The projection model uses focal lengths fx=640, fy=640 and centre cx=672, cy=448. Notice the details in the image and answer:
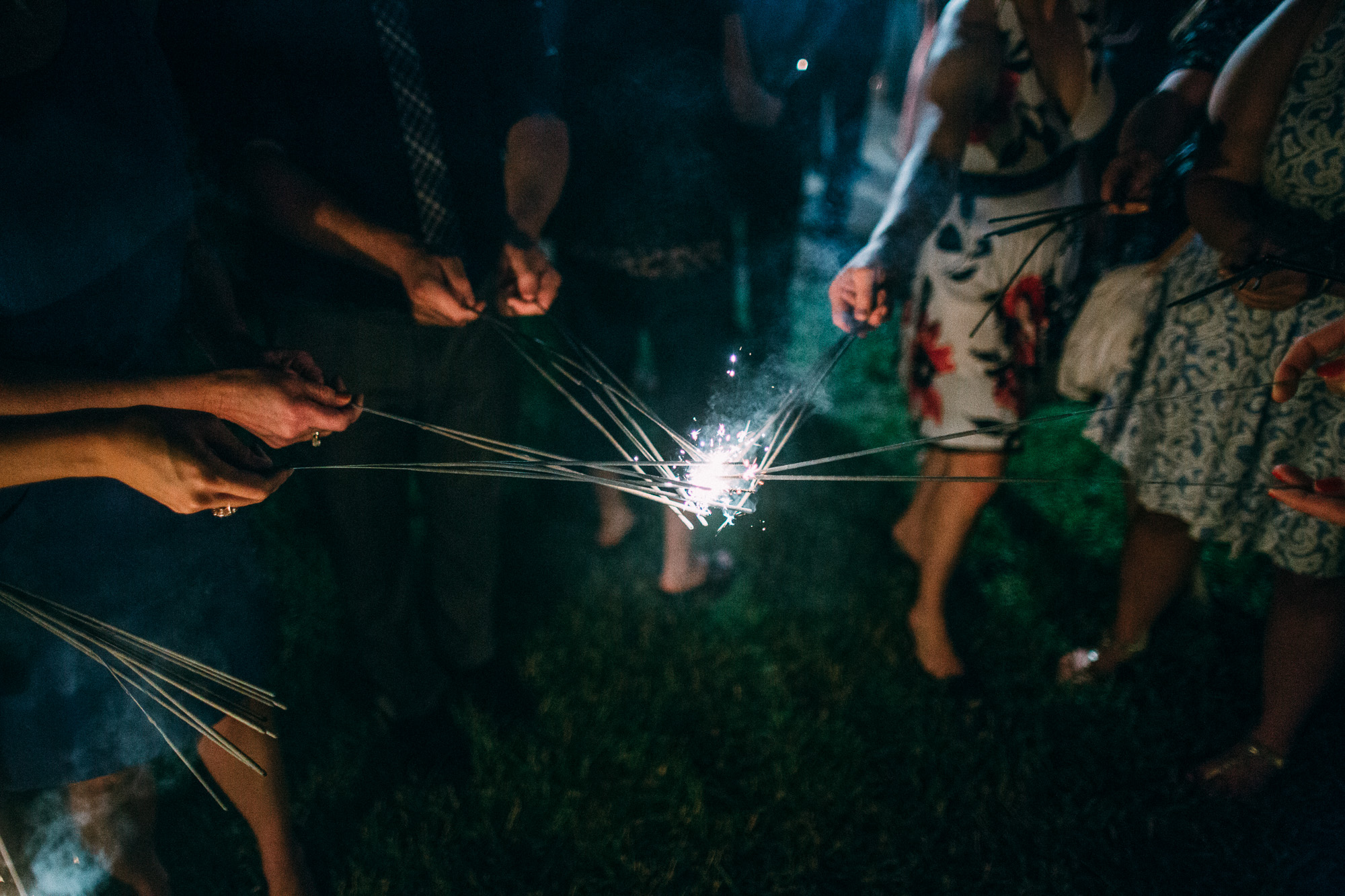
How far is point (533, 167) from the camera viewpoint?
7.27ft

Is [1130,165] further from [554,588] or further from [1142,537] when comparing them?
[554,588]

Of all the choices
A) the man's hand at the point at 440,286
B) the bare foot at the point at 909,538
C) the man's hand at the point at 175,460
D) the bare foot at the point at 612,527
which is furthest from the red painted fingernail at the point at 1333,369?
the bare foot at the point at 612,527

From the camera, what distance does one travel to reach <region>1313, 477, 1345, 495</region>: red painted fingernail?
5.06 ft

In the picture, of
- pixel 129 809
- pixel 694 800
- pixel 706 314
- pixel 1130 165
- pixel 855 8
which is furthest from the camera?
pixel 855 8

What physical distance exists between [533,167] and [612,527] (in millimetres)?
1997

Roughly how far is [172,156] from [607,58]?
152cm

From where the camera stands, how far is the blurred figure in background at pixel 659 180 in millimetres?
2416

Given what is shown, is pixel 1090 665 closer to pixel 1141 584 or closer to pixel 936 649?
pixel 1141 584

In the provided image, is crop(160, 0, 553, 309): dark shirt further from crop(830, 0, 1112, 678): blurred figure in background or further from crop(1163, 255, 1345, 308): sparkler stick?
crop(1163, 255, 1345, 308): sparkler stick

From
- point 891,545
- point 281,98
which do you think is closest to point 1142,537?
point 891,545

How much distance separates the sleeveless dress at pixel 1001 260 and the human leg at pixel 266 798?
241 cm

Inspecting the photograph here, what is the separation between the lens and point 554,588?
10.7ft

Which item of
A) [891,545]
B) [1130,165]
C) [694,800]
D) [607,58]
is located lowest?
[694,800]

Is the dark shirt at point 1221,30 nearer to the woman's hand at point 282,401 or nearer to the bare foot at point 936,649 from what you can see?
the bare foot at point 936,649
